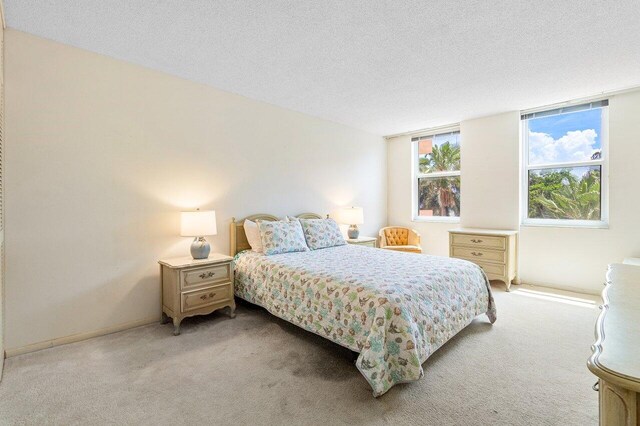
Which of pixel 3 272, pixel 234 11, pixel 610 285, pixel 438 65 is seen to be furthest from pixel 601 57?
pixel 3 272

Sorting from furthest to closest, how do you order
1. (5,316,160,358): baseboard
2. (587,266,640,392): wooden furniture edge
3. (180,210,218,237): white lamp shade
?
(180,210,218,237): white lamp shade, (5,316,160,358): baseboard, (587,266,640,392): wooden furniture edge

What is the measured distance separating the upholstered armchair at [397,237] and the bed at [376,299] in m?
2.01

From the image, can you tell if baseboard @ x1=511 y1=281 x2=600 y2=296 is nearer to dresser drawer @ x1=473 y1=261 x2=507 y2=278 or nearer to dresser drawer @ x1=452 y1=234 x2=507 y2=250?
dresser drawer @ x1=473 y1=261 x2=507 y2=278

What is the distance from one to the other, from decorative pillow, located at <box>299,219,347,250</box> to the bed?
0.43m

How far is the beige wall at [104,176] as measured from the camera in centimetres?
244

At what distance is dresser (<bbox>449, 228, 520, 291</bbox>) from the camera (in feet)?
13.6

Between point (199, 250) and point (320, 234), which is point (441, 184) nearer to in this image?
point (320, 234)

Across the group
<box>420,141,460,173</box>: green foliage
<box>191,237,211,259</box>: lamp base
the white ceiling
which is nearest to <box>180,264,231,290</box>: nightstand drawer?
<box>191,237,211,259</box>: lamp base

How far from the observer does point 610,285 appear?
5.07 ft

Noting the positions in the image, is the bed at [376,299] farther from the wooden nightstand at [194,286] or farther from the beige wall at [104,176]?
the beige wall at [104,176]

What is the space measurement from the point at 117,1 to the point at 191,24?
47cm

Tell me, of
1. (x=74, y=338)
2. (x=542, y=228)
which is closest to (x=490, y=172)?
(x=542, y=228)

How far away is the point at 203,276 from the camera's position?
2973 millimetres

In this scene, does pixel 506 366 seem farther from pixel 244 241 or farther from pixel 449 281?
pixel 244 241
